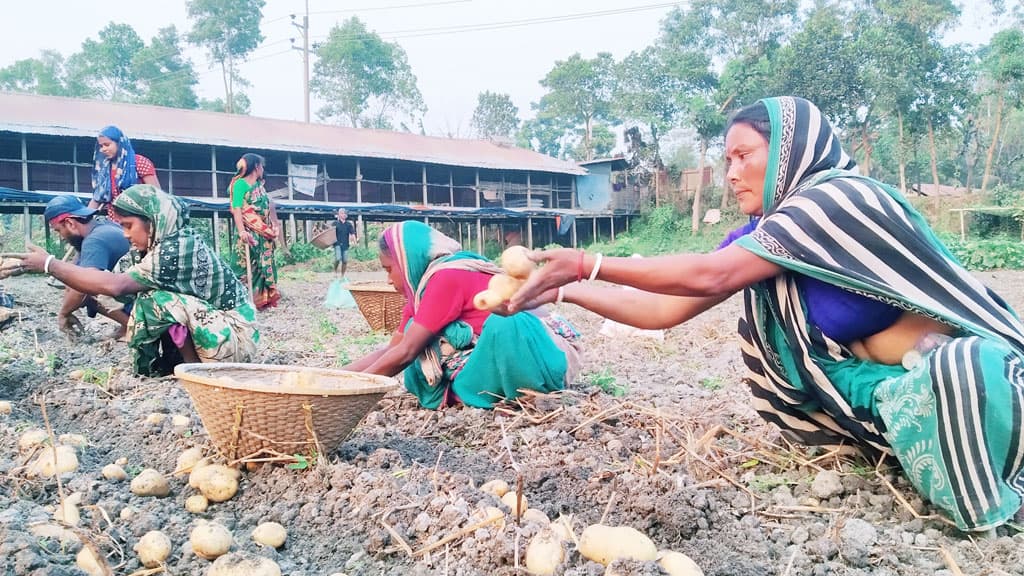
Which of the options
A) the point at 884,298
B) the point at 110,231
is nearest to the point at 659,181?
the point at 110,231

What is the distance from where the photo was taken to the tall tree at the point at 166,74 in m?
Answer: 36.4

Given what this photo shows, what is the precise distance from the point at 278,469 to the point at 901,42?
2598cm

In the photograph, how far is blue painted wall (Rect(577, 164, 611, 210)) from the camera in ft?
90.7

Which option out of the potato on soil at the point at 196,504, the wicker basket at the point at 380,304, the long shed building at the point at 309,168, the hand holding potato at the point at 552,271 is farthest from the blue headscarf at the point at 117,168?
the long shed building at the point at 309,168

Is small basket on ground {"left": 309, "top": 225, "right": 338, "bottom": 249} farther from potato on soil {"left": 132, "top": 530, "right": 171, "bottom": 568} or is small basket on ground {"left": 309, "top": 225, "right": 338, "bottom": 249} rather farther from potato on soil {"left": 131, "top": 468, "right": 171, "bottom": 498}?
potato on soil {"left": 132, "top": 530, "right": 171, "bottom": 568}

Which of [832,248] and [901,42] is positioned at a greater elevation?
[901,42]

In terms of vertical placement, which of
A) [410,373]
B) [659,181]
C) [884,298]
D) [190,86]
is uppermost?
[190,86]

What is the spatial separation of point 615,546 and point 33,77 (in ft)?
164

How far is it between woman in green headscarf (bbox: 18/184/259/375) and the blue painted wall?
2423cm

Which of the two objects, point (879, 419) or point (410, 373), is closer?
point (879, 419)

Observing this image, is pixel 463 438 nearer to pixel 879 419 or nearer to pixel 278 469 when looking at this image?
pixel 278 469

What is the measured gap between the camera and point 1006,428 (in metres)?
1.84

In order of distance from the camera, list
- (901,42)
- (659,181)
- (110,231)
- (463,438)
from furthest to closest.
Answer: (659,181), (901,42), (110,231), (463,438)

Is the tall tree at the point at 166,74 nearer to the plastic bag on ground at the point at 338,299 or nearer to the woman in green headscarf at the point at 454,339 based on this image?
the plastic bag on ground at the point at 338,299
